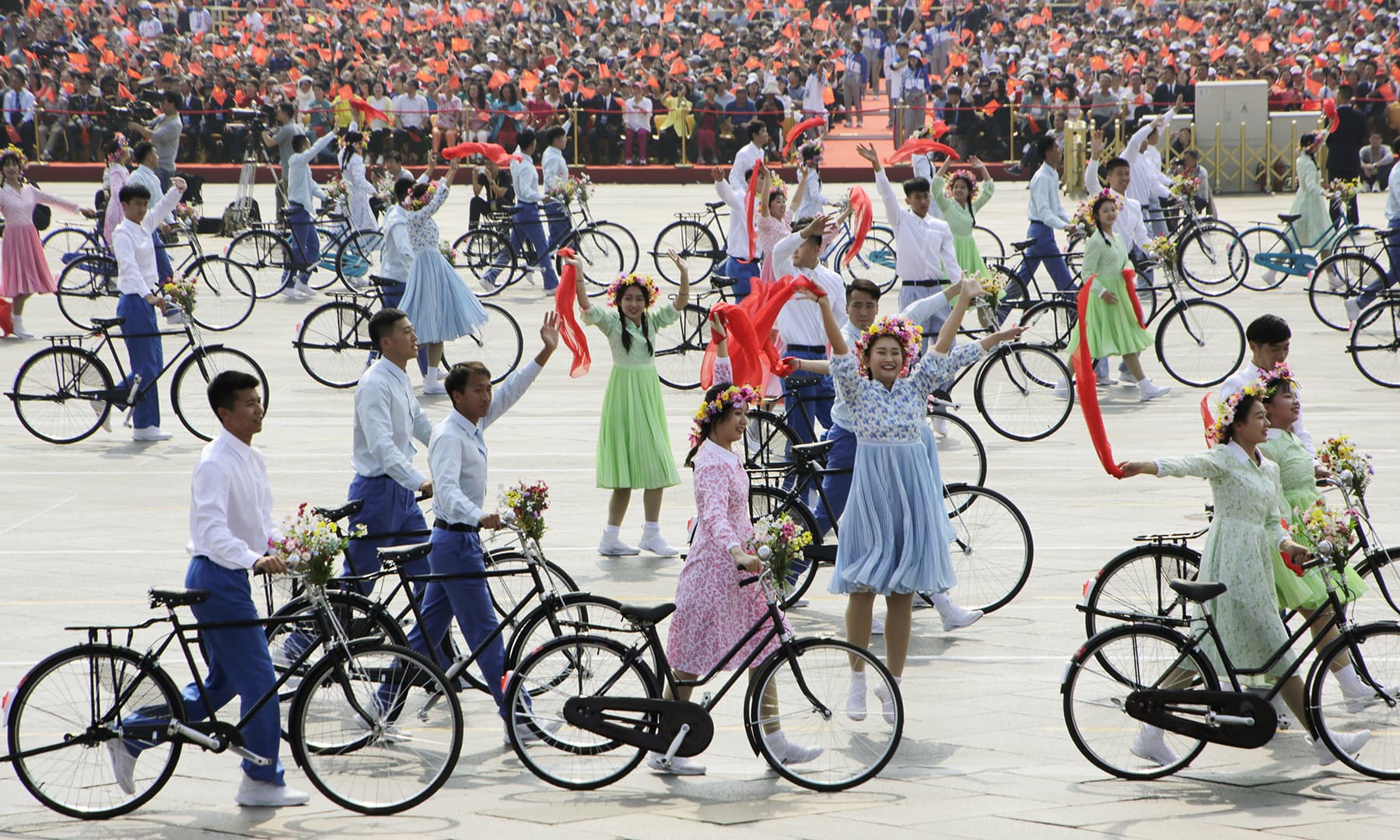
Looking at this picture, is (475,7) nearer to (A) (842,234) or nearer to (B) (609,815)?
(A) (842,234)

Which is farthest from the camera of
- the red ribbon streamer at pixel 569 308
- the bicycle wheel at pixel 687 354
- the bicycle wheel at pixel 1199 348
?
the bicycle wheel at pixel 687 354

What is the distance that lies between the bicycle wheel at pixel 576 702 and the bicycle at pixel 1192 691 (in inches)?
66.0

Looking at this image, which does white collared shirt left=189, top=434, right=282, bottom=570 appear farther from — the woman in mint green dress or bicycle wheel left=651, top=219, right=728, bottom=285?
bicycle wheel left=651, top=219, right=728, bottom=285

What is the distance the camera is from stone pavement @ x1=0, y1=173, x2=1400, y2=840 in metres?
6.14

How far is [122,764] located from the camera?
625cm

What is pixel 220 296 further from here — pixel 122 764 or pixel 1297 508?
pixel 1297 508

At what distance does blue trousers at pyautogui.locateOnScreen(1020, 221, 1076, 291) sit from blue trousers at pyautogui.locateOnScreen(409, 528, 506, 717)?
10049 mm

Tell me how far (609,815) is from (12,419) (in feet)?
33.5

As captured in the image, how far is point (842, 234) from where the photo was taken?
20.8 m

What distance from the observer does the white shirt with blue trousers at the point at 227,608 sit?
248 inches

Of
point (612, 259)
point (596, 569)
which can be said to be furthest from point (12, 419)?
point (612, 259)

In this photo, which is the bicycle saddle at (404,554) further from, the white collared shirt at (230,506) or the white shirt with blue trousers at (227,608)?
the white shirt with blue trousers at (227,608)

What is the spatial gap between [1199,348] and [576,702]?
10399 millimetres

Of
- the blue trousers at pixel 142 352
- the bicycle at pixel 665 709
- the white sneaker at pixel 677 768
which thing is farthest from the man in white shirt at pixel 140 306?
the white sneaker at pixel 677 768
